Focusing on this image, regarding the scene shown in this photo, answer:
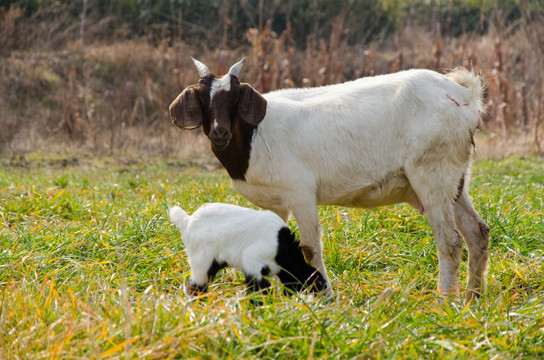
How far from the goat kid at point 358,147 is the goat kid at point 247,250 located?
1.42 feet

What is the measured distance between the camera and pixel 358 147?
171 inches

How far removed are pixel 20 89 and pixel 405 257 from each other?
1391cm

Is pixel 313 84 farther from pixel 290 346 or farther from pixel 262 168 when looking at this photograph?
pixel 290 346

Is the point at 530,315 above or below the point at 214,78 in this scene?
below

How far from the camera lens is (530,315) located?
3355 mm

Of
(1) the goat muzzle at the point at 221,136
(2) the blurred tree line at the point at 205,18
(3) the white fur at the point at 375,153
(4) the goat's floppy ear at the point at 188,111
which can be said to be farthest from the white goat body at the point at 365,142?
(2) the blurred tree line at the point at 205,18

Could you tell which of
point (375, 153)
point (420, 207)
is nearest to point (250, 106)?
point (375, 153)

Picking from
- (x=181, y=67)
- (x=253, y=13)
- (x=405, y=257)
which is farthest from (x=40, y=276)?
(x=253, y=13)

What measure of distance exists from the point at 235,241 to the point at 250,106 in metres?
0.97

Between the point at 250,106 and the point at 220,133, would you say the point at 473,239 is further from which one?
the point at 220,133

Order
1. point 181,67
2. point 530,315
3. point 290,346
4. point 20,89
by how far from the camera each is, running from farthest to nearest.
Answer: point 20,89 < point 181,67 < point 530,315 < point 290,346

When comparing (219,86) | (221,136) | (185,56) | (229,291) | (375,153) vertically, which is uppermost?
(219,86)

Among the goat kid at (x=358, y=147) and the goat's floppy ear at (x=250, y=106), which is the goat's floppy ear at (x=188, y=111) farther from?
the goat's floppy ear at (x=250, y=106)

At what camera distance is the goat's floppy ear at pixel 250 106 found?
13.8 feet
